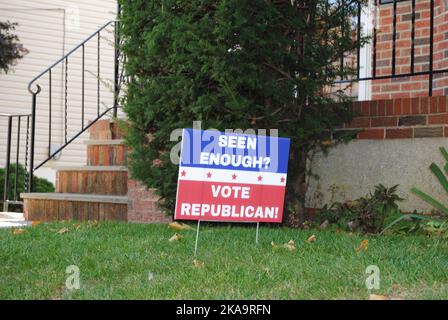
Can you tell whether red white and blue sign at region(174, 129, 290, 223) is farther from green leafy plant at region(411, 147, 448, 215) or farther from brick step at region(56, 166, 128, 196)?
brick step at region(56, 166, 128, 196)

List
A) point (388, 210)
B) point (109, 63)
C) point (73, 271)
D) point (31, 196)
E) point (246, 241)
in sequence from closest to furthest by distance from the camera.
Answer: point (73, 271)
point (246, 241)
point (388, 210)
point (31, 196)
point (109, 63)

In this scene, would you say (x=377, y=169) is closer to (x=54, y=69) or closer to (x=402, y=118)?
(x=402, y=118)

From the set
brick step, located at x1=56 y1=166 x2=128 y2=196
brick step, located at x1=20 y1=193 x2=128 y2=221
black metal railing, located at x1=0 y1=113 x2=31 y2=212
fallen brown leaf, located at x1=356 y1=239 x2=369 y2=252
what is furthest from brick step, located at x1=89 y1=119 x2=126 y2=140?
fallen brown leaf, located at x1=356 y1=239 x2=369 y2=252

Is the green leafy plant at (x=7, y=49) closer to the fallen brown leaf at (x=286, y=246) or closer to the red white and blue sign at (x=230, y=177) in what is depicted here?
the red white and blue sign at (x=230, y=177)

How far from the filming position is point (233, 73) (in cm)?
536

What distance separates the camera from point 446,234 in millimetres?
5117

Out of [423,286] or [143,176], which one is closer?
[423,286]

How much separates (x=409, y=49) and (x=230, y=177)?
Result: 431 centimetres

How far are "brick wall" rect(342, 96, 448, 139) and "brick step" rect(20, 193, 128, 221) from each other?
7.47ft

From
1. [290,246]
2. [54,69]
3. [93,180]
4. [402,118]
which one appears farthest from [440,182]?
[54,69]

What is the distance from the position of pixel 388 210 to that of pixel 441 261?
1670 millimetres

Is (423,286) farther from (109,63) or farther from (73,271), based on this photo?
(109,63)

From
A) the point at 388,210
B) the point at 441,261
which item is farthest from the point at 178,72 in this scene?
the point at 441,261

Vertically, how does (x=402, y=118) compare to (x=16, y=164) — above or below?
above
